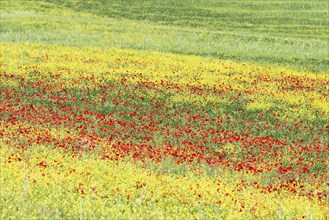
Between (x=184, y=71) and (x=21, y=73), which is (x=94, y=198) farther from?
(x=184, y=71)

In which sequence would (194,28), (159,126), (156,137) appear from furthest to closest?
(194,28)
(159,126)
(156,137)

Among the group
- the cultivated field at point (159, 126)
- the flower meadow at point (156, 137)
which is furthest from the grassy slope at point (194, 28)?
the flower meadow at point (156, 137)

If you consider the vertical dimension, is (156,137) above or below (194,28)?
above

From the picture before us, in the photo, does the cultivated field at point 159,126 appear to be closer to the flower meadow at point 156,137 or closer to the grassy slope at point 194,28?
the flower meadow at point 156,137

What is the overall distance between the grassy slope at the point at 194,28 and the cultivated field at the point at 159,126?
0.23 metres

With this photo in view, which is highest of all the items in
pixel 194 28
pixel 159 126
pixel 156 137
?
pixel 156 137

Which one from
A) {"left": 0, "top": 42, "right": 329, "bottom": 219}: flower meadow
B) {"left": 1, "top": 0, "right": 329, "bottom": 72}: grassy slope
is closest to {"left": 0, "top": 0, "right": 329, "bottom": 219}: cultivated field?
{"left": 0, "top": 42, "right": 329, "bottom": 219}: flower meadow

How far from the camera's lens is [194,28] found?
1788 inches

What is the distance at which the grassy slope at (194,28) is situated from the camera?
103 feet

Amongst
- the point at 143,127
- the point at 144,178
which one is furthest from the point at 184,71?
the point at 144,178

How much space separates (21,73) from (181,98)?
6427 mm

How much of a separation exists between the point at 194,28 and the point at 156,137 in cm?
3090

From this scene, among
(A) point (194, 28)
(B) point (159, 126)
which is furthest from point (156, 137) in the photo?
(A) point (194, 28)

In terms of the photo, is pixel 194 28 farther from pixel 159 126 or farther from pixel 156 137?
pixel 156 137
